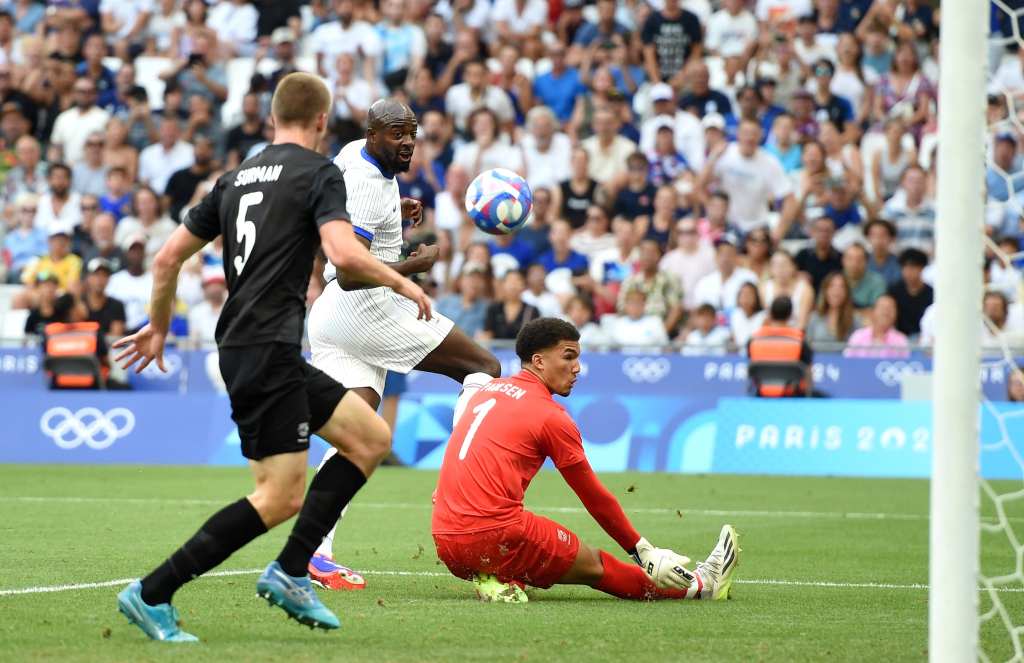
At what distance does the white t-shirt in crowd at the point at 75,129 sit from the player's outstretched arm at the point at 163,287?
56.0 ft

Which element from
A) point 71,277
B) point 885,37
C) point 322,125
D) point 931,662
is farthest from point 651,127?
point 931,662

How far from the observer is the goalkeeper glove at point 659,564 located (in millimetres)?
6215

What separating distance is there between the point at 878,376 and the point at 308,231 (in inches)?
432

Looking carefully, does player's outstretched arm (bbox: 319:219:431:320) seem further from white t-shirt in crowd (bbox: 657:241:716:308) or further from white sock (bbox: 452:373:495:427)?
white t-shirt in crowd (bbox: 657:241:716:308)

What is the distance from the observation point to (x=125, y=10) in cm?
2350

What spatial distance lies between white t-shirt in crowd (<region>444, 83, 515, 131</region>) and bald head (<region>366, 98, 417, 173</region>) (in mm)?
13107

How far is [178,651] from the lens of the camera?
4.66 m

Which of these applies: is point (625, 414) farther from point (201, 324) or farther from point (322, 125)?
point (322, 125)

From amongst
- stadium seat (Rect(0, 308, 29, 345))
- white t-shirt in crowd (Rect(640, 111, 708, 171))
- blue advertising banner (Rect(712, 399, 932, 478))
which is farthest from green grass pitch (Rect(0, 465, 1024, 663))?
white t-shirt in crowd (Rect(640, 111, 708, 171))

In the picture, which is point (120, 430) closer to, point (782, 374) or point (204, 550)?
point (782, 374)

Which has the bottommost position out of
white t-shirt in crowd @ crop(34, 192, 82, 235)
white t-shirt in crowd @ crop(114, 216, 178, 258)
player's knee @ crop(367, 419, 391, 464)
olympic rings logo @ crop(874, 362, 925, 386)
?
olympic rings logo @ crop(874, 362, 925, 386)

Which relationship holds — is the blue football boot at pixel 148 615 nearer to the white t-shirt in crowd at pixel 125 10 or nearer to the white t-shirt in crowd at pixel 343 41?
the white t-shirt in crowd at pixel 343 41

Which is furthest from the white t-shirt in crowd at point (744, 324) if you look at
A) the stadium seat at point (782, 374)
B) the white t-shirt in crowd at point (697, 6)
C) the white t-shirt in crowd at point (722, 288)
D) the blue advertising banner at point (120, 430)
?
the white t-shirt in crowd at point (697, 6)

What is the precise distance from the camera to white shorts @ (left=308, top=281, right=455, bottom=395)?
717cm
